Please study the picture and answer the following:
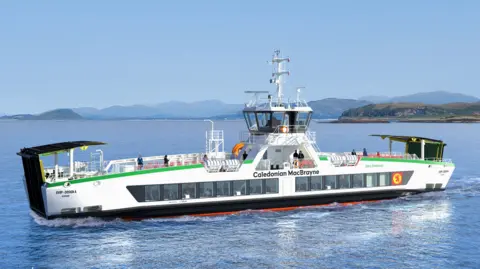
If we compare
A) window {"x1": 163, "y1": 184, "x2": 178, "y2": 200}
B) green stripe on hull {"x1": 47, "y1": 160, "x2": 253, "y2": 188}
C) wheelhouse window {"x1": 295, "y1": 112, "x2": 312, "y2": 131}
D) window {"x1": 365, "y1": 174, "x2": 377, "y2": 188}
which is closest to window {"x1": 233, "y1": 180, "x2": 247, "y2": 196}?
green stripe on hull {"x1": 47, "y1": 160, "x2": 253, "y2": 188}

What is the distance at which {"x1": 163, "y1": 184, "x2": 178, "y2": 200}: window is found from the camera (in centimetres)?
3391

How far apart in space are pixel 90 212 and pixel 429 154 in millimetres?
28452

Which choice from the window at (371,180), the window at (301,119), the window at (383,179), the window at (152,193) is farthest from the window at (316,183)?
the window at (152,193)

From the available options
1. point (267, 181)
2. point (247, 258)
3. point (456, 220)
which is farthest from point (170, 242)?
point (456, 220)

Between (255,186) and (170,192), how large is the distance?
589cm

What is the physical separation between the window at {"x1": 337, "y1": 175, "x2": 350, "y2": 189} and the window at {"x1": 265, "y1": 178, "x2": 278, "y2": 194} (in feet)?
16.5

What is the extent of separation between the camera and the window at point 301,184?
37000mm

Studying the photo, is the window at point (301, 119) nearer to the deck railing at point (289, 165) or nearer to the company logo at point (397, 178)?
the deck railing at point (289, 165)

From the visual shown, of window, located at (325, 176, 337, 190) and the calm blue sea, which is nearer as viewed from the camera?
the calm blue sea

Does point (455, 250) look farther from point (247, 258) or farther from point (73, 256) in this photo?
point (73, 256)

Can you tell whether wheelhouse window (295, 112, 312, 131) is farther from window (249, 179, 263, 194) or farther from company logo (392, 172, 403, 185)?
company logo (392, 172, 403, 185)

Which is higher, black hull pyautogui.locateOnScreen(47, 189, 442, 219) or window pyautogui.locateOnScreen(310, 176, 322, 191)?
window pyautogui.locateOnScreen(310, 176, 322, 191)

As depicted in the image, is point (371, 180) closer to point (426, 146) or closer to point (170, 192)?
point (426, 146)

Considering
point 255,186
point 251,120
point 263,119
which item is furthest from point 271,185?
point 251,120
